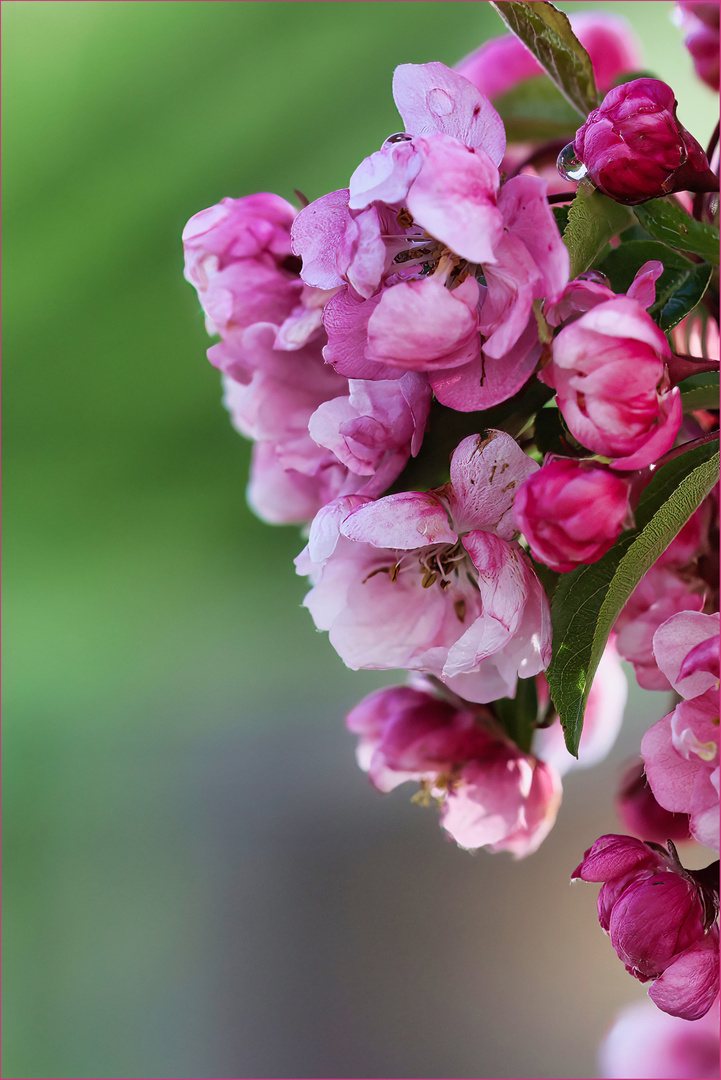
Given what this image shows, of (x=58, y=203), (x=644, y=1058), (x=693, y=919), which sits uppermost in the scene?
(x=58, y=203)

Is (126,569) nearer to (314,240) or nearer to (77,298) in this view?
(77,298)

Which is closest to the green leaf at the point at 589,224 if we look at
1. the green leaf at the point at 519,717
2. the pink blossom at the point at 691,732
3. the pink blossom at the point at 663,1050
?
the pink blossom at the point at 691,732

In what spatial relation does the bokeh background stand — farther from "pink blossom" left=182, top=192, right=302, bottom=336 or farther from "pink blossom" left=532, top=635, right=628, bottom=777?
"pink blossom" left=182, top=192, right=302, bottom=336

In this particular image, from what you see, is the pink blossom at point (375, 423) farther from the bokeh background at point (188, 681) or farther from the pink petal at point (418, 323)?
the bokeh background at point (188, 681)

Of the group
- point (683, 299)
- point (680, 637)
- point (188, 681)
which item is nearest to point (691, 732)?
point (680, 637)

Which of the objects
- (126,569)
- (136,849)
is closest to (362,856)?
(136,849)

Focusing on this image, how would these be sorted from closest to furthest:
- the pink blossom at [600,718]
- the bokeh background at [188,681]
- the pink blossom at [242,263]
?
1. the pink blossom at [242,263]
2. the pink blossom at [600,718]
3. the bokeh background at [188,681]

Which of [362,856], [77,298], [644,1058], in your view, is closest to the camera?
[644,1058]
